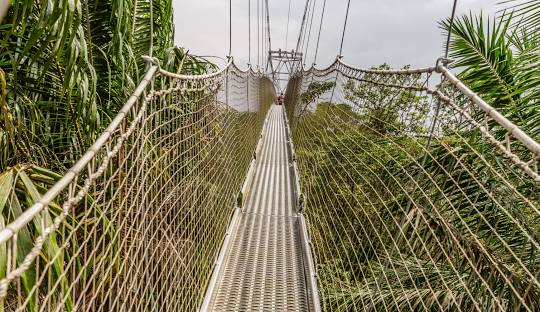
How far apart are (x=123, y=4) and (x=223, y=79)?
4.08ft

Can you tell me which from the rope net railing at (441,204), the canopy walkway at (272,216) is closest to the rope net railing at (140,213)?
the canopy walkway at (272,216)

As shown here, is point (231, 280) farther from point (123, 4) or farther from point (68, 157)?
point (123, 4)

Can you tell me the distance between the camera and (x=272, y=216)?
320 cm

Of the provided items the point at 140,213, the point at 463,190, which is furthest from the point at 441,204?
the point at 140,213

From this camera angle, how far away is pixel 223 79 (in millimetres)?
2730

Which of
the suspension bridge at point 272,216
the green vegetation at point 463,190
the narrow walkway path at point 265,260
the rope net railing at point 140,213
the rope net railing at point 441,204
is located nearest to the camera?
the rope net railing at point 140,213

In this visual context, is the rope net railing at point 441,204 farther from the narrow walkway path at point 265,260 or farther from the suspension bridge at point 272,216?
the narrow walkway path at point 265,260

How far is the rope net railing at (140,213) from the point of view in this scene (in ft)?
2.61

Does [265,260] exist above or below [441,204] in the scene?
below

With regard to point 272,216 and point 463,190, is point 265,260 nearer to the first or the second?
point 272,216

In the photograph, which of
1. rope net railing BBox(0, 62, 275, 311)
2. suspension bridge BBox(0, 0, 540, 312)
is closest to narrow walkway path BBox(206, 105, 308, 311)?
suspension bridge BBox(0, 0, 540, 312)

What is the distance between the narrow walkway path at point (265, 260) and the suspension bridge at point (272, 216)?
1 centimetres

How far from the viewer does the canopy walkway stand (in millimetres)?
924

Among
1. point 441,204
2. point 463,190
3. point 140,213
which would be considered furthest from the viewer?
point 441,204
